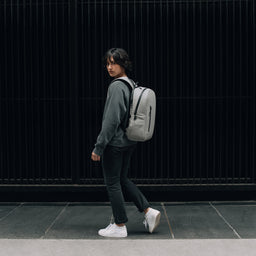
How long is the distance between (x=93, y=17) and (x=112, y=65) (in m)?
1.95

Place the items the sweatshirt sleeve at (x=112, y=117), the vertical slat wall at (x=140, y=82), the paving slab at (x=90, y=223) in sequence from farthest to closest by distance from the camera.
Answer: the vertical slat wall at (x=140, y=82) → the paving slab at (x=90, y=223) → the sweatshirt sleeve at (x=112, y=117)

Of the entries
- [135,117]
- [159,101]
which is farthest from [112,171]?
[159,101]

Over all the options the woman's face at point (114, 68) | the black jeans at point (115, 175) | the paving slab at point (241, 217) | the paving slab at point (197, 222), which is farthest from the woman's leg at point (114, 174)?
the paving slab at point (241, 217)

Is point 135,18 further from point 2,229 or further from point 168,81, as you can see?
point 2,229

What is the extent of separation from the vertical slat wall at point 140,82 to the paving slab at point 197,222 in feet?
1.54

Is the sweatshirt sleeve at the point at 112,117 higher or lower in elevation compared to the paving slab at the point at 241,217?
higher

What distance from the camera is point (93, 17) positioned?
253 inches

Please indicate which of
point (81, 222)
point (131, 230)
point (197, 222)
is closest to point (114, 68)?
point (131, 230)

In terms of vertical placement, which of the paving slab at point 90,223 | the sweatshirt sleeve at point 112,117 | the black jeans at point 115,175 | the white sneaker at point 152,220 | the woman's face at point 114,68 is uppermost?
the woman's face at point 114,68

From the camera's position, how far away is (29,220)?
5590mm

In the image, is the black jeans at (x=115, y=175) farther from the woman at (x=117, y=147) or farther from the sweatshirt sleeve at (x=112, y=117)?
the sweatshirt sleeve at (x=112, y=117)

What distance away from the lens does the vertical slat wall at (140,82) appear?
20.9ft
